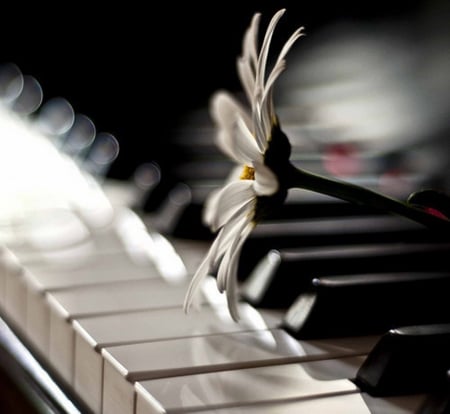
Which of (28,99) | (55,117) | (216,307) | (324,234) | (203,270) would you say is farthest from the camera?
(28,99)

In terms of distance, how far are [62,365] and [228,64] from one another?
0.91 metres

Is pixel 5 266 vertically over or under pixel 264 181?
under

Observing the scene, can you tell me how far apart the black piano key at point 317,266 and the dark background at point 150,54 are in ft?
1.24

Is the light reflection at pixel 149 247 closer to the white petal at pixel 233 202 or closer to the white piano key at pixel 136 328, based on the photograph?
the white piano key at pixel 136 328

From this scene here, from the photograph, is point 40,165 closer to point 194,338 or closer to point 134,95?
point 134,95

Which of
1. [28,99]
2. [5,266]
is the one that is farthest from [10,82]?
[5,266]

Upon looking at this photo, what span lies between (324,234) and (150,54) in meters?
0.97

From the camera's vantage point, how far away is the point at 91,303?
2.77ft

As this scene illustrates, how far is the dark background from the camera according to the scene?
1351 mm

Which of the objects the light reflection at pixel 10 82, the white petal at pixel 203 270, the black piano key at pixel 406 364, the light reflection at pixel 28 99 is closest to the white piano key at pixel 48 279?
the white petal at pixel 203 270

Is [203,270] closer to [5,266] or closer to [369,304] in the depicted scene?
[369,304]

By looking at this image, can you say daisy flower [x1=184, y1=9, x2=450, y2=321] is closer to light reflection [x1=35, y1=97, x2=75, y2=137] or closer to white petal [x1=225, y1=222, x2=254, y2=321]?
white petal [x1=225, y1=222, x2=254, y2=321]

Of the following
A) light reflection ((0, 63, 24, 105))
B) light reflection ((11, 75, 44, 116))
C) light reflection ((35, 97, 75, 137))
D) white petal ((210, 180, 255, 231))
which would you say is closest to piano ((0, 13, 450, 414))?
white petal ((210, 180, 255, 231))

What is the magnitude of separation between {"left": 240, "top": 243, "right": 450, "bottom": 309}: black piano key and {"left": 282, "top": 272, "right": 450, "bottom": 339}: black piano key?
7 cm
